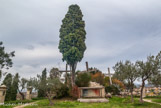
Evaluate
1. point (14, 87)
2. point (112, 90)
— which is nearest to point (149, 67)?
point (112, 90)

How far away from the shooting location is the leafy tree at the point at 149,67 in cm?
1730

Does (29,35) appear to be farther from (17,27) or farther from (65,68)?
(65,68)

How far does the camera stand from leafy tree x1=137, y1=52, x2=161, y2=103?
681 inches

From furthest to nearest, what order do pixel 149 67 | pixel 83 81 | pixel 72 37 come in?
pixel 72 37, pixel 83 81, pixel 149 67

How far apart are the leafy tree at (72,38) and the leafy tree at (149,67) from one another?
16.4 meters

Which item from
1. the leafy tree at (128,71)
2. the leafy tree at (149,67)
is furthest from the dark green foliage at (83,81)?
the leafy tree at (149,67)

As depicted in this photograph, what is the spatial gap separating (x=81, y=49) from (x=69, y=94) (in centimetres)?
1290

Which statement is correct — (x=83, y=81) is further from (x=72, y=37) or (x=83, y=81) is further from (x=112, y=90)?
(x=72, y=37)

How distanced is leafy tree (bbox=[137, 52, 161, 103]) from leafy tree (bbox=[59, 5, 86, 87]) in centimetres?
1644

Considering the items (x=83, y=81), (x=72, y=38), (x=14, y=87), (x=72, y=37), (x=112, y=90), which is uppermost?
(x=72, y=37)

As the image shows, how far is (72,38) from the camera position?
31.5 metres

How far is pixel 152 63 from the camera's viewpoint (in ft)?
57.8

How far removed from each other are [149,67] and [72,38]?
66.8 feet

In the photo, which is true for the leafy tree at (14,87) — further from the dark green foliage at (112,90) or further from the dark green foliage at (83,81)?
the dark green foliage at (112,90)
